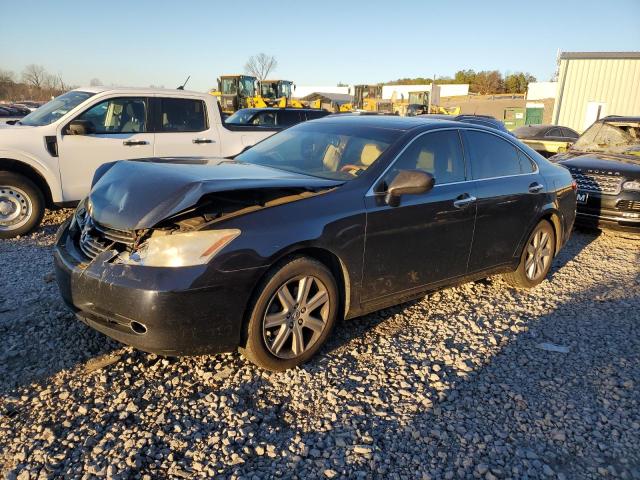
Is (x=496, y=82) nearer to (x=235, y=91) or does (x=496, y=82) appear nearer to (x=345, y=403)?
(x=235, y=91)

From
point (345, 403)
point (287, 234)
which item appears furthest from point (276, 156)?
point (345, 403)

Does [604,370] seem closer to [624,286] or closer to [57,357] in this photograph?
[624,286]

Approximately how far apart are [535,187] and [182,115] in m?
5.08

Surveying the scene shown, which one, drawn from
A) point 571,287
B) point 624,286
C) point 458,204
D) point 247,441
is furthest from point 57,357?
point 624,286

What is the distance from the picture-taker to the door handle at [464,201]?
4.09m

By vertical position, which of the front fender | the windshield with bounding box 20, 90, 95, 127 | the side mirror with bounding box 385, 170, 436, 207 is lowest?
the front fender

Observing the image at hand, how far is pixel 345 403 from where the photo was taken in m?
3.03

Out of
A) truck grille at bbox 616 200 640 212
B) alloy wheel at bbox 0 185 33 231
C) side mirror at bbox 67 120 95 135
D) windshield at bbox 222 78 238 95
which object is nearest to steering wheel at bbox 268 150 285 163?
side mirror at bbox 67 120 95 135

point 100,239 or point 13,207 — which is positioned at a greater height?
point 100,239

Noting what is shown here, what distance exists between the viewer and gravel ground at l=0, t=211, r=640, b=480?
2.52m

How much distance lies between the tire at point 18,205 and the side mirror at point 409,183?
15.7 feet

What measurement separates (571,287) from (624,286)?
625 mm

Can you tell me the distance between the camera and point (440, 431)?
2828 mm

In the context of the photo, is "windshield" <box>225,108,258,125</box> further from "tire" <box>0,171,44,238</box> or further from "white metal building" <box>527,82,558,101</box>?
"white metal building" <box>527,82,558,101</box>
